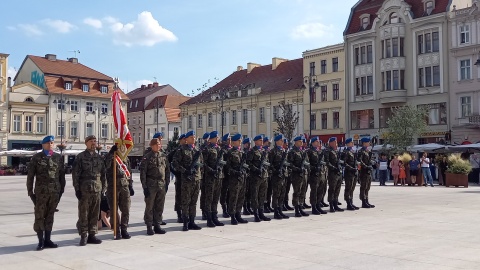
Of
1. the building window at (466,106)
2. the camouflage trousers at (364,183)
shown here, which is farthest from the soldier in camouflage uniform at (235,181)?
the building window at (466,106)

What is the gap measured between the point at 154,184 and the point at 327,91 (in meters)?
44.3

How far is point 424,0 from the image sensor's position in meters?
45.1

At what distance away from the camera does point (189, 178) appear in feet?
36.1

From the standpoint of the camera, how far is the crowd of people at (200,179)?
920 centimetres

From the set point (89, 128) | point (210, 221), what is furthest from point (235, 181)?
point (89, 128)

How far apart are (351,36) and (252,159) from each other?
40.1 m

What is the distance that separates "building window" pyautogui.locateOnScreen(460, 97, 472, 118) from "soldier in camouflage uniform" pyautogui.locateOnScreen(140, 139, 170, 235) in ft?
119

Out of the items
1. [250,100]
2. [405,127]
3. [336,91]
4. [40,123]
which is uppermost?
[336,91]

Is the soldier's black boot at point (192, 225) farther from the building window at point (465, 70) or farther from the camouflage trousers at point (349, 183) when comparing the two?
the building window at point (465, 70)

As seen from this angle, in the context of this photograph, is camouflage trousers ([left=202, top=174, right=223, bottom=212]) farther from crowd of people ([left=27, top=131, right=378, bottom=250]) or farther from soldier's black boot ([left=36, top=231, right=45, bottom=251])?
soldier's black boot ([left=36, top=231, right=45, bottom=251])

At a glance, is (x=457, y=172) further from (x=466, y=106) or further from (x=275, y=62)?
(x=275, y=62)

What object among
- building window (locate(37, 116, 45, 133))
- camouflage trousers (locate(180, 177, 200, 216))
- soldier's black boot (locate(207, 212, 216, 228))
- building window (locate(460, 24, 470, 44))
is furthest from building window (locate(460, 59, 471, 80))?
building window (locate(37, 116, 45, 133))

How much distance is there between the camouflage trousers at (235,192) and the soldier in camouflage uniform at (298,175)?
5.50 feet

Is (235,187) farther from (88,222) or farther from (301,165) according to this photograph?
(88,222)
